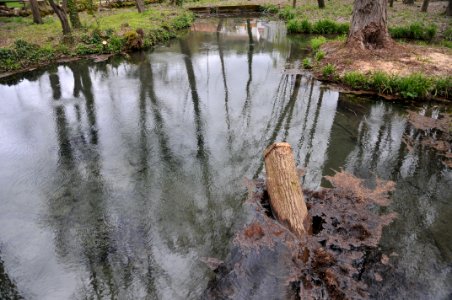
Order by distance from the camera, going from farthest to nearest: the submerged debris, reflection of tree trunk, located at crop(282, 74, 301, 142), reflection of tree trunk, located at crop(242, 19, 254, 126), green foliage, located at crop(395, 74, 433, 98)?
1. green foliage, located at crop(395, 74, 433, 98)
2. reflection of tree trunk, located at crop(242, 19, 254, 126)
3. reflection of tree trunk, located at crop(282, 74, 301, 142)
4. the submerged debris

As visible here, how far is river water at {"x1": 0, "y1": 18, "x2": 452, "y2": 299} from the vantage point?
4145 millimetres

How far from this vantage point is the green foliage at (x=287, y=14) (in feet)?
69.5

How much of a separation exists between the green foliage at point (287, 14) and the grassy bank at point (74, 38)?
674cm

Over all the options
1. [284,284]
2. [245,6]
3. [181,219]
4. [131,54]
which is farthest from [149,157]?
[245,6]

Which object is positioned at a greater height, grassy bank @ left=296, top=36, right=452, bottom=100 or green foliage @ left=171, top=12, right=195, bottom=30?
green foliage @ left=171, top=12, right=195, bottom=30

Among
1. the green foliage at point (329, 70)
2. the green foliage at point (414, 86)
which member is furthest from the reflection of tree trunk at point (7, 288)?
the green foliage at point (329, 70)

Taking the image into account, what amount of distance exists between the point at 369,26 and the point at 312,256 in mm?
9849

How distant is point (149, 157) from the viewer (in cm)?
660

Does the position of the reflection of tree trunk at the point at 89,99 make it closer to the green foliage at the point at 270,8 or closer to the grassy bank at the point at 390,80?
the grassy bank at the point at 390,80

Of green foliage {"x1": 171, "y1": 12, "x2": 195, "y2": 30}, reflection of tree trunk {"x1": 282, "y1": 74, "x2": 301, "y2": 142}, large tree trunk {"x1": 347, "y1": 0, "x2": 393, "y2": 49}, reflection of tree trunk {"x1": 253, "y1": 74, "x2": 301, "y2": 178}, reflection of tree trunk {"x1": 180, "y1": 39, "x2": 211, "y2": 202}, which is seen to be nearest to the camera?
reflection of tree trunk {"x1": 180, "y1": 39, "x2": 211, "y2": 202}

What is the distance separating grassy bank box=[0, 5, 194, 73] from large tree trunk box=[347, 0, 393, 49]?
361 inches

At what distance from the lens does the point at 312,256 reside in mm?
3930

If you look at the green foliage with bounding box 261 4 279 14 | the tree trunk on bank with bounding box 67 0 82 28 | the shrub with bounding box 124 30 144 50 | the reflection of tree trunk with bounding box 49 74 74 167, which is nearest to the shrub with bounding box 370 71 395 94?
the reflection of tree trunk with bounding box 49 74 74 167

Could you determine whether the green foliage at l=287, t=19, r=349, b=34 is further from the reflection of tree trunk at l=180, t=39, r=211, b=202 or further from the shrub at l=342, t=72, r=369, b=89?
the shrub at l=342, t=72, r=369, b=89
